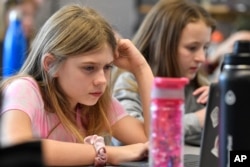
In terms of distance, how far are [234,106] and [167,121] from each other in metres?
0.11

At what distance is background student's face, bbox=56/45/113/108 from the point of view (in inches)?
53.4

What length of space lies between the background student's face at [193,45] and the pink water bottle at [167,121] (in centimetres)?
108

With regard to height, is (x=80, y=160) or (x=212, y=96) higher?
(x=212, y=96)

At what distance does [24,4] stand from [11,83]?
1.93 metres

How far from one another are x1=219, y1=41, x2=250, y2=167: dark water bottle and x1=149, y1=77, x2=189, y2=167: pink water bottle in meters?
0.08

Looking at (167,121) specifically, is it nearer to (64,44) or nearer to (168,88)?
(168,88)

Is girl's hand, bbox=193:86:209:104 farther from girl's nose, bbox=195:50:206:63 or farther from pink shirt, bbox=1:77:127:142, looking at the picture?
pink shirt, bbox=1:77:127:142

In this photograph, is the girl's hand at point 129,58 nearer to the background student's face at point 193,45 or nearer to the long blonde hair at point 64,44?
the long blonde hair at point 64,44

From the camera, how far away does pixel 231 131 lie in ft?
2.79

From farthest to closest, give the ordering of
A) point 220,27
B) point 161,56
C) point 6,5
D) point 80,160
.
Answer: point 220,27 < point 6,5 < point 161,56 < point 80,160

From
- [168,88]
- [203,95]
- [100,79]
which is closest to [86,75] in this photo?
[100,79]

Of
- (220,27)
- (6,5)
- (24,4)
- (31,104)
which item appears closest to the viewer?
(31,104)

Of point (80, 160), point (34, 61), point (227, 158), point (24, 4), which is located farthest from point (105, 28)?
point (24, 4)

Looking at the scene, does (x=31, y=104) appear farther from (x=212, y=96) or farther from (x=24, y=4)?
(x=24, y=4)
